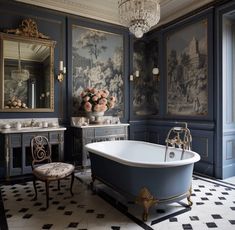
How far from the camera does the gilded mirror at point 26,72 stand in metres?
4.34

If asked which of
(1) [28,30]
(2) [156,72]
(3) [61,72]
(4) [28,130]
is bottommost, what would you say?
(4) [28,130]

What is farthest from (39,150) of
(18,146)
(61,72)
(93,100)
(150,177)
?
(150,177)

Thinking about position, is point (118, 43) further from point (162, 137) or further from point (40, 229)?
point (40, 229)

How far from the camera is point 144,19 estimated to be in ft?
10.5

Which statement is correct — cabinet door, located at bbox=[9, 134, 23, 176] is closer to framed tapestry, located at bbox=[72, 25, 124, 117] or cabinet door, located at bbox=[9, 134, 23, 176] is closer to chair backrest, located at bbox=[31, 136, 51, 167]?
chair backrest, located at bbox=[31, 136, 51, 167]

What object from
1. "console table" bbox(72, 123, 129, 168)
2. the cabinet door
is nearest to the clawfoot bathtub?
"console table" bbox(72, 123, 129, 168)

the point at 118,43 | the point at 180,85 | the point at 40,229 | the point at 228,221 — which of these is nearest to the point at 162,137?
the point at 180,85

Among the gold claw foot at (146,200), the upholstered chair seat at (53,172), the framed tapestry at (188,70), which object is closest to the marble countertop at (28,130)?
the upholstered chair seat at (53,172)

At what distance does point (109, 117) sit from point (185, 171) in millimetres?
3010

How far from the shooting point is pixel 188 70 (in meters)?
4.99

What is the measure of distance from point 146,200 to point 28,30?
3927 mm

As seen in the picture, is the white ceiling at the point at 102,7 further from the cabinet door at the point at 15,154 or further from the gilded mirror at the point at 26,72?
the cabinet door at the point at 15,154

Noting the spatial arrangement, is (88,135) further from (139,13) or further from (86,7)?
(86,7)

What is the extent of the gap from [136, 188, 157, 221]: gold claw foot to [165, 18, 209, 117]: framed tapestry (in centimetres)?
256
